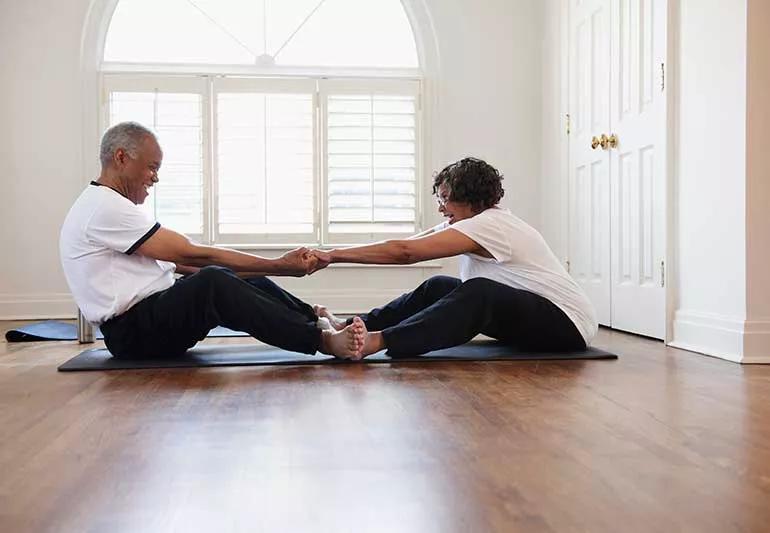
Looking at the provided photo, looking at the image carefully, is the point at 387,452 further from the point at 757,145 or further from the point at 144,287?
the point at 757,145

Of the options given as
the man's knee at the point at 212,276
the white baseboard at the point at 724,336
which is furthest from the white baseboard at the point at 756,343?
the man's knee at the point at 212,276

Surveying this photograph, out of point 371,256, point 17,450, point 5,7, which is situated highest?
point 5,7

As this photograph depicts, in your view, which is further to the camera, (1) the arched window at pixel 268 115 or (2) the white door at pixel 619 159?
(1) the arched window at pixel 268 115

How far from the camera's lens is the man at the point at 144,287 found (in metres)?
2.94

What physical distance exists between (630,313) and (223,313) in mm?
2185

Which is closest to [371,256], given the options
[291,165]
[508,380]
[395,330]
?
[395,330]

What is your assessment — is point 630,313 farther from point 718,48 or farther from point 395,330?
point 395,330

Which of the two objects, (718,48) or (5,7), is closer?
(718,48)

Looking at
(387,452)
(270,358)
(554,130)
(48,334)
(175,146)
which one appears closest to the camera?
(387,452)

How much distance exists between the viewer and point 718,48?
130 inches

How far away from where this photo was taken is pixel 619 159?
171 inches

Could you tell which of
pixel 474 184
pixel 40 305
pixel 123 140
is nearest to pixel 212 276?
pixel 123 140

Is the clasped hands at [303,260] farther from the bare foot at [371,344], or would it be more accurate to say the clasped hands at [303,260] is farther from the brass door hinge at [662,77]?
the brass door hinge at [662,77]

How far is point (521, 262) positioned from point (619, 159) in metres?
1.46
